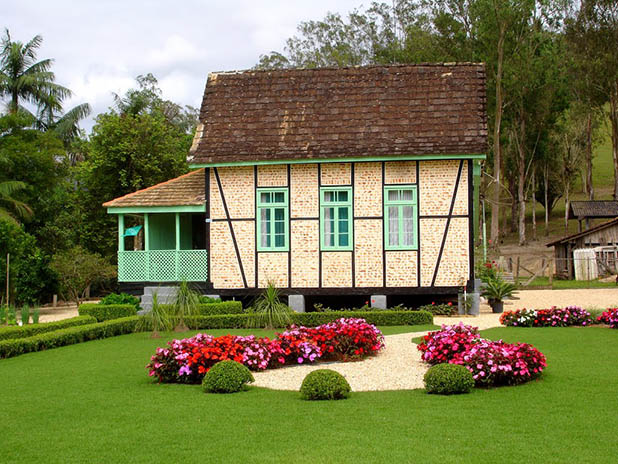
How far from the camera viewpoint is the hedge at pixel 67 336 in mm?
15375

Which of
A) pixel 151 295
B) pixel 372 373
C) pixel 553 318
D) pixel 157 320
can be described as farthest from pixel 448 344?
pixel 151 295

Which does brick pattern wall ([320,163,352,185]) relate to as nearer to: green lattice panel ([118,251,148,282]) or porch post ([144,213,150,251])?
porch post ([144,213,150,251])

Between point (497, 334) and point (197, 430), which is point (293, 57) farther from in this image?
point (197, 430)

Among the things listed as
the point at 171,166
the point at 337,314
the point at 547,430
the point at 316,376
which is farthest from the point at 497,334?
the point at 171,166

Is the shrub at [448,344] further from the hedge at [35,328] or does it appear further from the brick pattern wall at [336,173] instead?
the brick pattern wall at [336,173]

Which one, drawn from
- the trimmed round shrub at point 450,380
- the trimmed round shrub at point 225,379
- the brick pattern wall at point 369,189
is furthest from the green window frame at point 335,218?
the trimmed round shrub at point 450,380

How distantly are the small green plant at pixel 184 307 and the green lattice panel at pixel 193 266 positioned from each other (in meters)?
2.98

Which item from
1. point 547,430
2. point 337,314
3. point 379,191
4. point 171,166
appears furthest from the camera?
point 171,166

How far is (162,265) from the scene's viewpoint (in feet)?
75.7

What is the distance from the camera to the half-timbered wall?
71.4 ft

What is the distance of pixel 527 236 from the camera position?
57656 mm

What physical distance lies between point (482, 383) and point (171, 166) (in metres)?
27.8

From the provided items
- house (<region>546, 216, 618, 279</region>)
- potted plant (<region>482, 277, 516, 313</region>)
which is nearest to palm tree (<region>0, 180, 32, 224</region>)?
potted plant (<region>482, 277, 516, 313</region>)

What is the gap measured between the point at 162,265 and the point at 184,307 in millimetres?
3981
